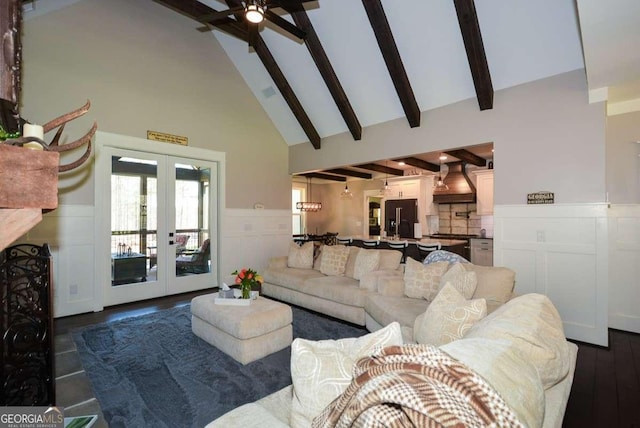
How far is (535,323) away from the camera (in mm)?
1301

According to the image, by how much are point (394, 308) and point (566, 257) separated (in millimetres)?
2255

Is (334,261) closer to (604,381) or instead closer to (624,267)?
(604,381)

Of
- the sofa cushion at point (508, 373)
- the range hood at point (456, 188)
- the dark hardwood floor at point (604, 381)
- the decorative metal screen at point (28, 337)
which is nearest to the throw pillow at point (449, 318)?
the sofa cushion at point (508, 373)

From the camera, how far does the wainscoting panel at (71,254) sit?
13.0 feet

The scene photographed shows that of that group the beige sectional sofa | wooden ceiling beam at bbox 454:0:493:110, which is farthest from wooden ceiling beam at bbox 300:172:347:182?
the beige sectional sofa

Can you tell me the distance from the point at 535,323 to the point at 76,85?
5535mm

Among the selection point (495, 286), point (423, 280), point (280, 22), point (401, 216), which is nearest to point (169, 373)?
point (423, 280)

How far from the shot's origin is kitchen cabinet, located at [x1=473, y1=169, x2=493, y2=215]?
6.70 meters

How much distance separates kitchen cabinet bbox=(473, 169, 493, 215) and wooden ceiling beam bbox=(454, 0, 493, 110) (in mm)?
3103

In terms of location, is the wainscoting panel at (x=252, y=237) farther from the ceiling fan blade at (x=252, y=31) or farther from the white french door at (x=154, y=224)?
the ceiling fan blade at (x=252, y=31)

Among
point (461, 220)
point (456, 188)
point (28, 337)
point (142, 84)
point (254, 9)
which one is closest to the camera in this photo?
point (28, 337)

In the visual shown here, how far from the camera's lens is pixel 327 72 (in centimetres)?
483

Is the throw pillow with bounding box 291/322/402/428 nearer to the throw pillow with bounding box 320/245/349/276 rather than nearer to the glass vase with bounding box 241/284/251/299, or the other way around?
the glass vase with bounding box 241/284/251/299

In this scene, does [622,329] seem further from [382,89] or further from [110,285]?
[110,285]
